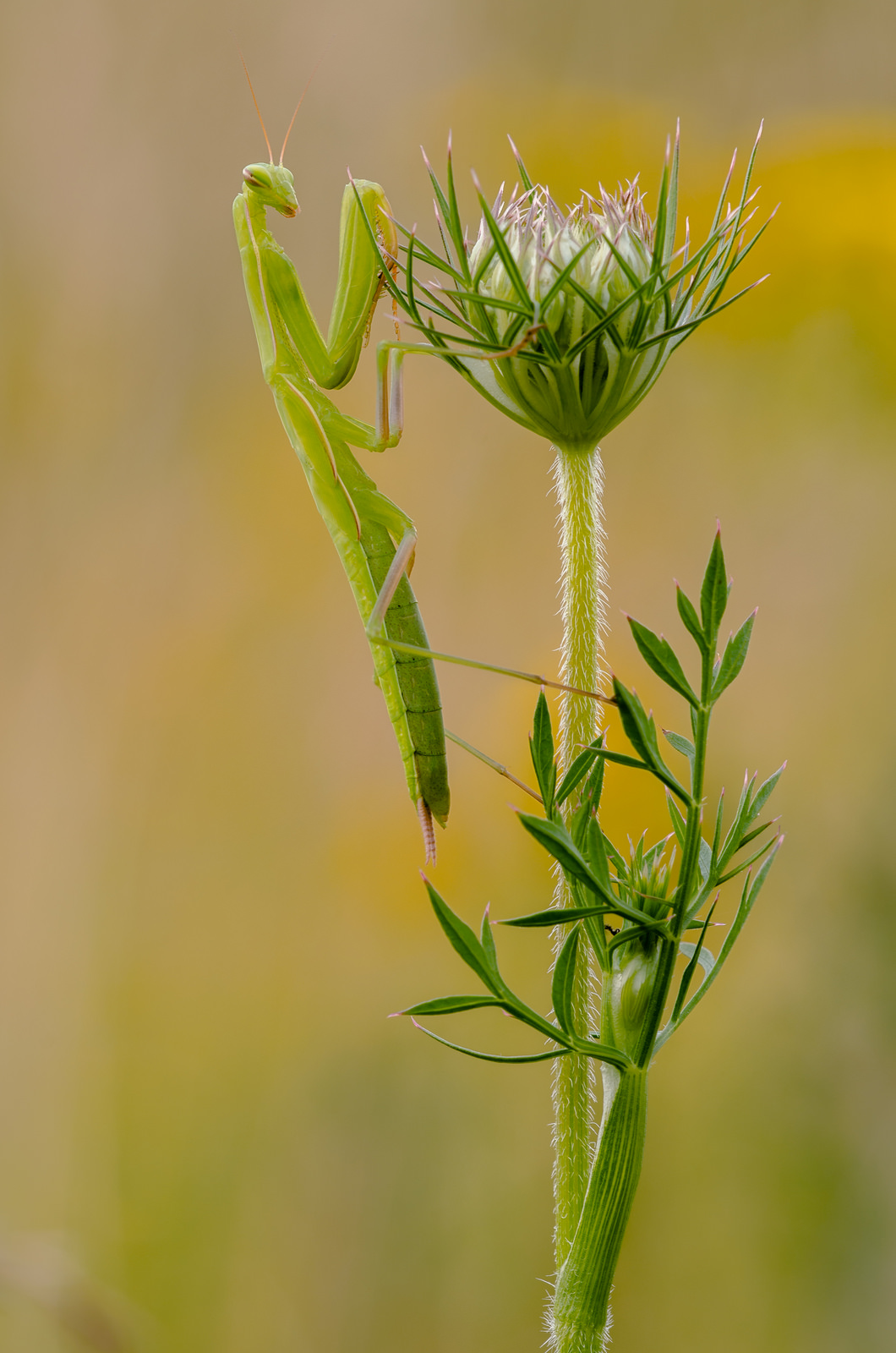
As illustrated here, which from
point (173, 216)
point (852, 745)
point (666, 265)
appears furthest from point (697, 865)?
point (173, 216)

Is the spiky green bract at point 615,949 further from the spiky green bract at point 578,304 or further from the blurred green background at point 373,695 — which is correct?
the blurred green background at point 373,695

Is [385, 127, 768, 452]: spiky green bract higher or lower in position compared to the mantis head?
lower

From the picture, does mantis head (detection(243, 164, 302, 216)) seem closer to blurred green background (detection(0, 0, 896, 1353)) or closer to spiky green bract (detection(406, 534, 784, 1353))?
blurred green background (detection(0, 0, 896, 1353))

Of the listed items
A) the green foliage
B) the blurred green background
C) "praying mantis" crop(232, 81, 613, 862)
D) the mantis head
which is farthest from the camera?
the blurred green background

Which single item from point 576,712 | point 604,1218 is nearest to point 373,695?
point 576,712

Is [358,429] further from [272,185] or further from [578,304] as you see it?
[578,304]

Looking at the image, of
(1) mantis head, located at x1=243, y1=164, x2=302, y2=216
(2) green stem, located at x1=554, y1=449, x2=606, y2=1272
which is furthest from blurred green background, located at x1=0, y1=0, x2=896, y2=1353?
(2) green stem, located at x1=554, y1=449, x2=606, y2=1272

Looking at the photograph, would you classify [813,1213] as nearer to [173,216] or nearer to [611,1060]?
[611,1060]
